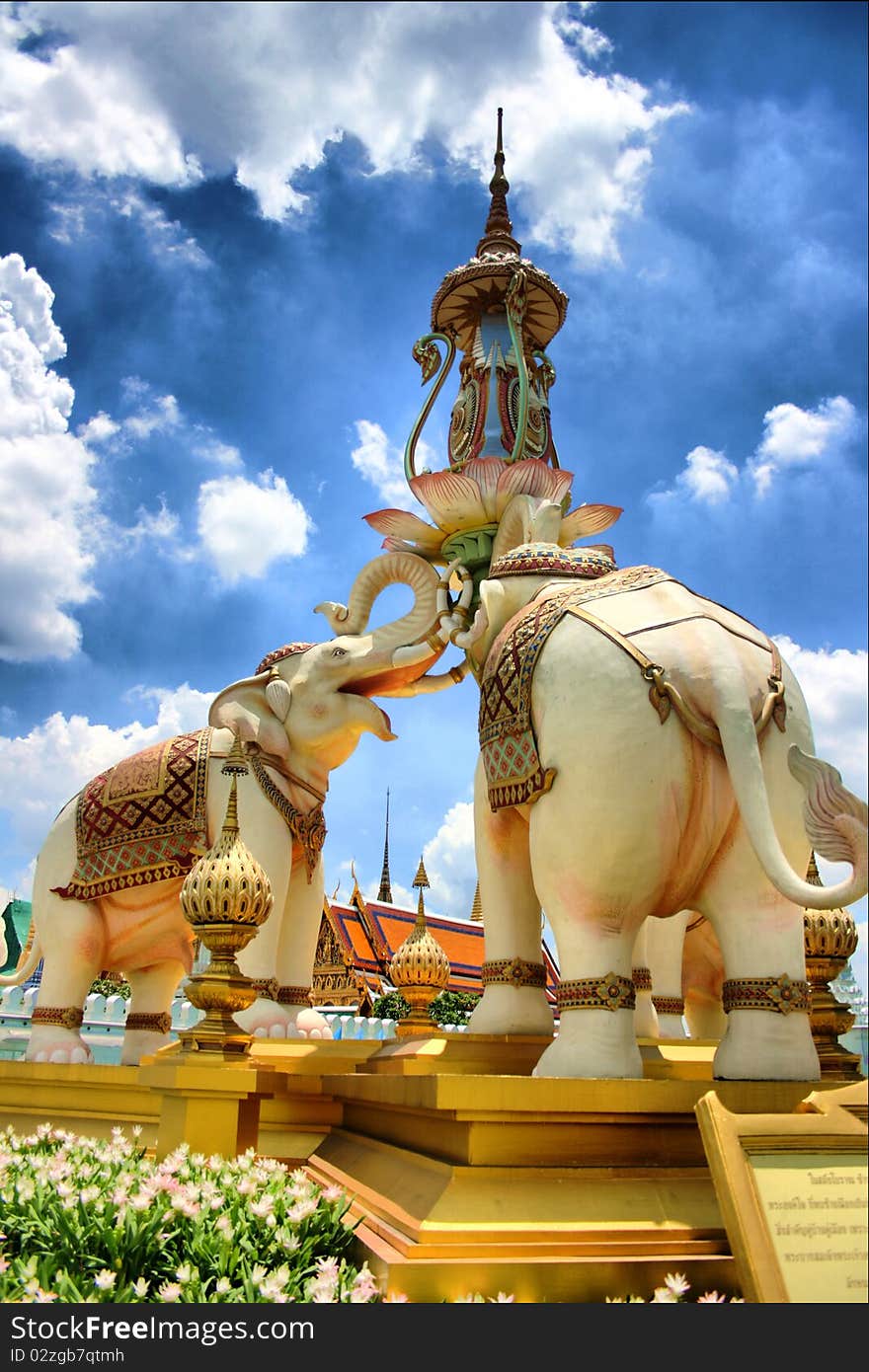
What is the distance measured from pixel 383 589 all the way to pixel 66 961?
3.04 m

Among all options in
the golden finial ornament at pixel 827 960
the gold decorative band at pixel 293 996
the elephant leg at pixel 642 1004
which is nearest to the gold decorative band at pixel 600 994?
the elephant leg at pixel 642 1004

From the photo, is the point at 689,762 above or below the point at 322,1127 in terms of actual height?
above

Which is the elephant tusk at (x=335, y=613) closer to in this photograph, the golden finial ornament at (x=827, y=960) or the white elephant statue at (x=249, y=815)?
the white elephant statue at (x=249, y=815)

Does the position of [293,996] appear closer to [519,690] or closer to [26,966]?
[26,966]

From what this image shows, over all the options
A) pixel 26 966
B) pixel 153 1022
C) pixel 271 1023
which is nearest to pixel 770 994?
pixel 271 1023

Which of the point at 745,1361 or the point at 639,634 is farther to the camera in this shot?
the point at 639,634

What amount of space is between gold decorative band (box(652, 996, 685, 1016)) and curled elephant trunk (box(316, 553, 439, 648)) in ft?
8.31

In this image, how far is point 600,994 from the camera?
3488 millimetres

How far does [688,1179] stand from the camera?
3193 millimetres

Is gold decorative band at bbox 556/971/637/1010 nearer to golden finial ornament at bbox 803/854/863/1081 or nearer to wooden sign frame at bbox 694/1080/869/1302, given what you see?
wooden sign frame at bbox 694/1080/869/1302

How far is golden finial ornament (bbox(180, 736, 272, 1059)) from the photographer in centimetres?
457

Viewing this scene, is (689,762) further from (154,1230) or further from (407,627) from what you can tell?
(407,627)

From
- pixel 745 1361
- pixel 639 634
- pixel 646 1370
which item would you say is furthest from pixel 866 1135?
pixel 639 634

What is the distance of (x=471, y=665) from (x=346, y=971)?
9.10 m
